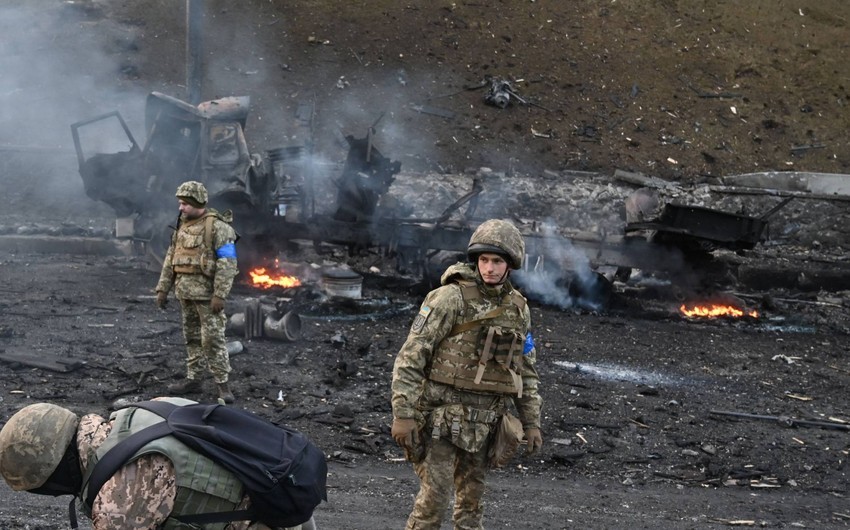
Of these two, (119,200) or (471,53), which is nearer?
(119,200)

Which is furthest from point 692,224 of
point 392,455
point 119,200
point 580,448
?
point 119,200

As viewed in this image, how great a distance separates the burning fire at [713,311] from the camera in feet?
42.5

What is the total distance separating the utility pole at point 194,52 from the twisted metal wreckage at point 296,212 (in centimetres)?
468

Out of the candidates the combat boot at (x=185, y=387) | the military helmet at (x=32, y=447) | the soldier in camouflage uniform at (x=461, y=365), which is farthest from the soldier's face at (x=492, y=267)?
the combat boot at (x=185, y=387)

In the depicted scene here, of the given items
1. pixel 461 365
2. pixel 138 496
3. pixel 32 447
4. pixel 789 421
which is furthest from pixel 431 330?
pixel 789 421

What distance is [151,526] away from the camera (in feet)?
10.7

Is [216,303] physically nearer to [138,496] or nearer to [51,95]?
[138,496]

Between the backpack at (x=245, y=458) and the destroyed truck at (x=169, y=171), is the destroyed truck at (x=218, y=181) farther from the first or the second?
the backpack at (x=245, y=458)

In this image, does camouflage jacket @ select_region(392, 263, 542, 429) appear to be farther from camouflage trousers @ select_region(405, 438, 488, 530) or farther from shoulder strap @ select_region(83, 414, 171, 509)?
shoulder strap @ select_region(83, 414, 171, 509)

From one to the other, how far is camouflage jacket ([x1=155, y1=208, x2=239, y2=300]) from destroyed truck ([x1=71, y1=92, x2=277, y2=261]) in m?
3.99

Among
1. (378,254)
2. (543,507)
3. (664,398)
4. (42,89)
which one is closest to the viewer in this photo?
(543,507)

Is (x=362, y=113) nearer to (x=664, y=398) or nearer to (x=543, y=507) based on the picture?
(x=664, y=398)

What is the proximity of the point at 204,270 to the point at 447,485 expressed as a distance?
3944mm

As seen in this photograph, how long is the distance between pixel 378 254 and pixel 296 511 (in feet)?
32.5
